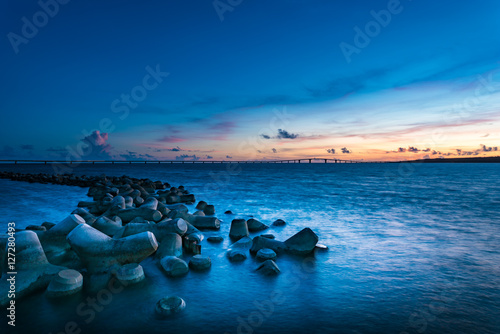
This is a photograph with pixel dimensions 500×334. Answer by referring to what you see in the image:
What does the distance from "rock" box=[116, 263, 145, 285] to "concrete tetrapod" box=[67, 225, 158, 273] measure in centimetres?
23

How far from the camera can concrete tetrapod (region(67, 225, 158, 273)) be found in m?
5.69

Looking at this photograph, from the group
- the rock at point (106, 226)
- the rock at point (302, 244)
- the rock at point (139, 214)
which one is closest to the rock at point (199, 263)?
the rock at point (302, 244)

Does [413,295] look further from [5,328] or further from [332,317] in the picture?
[5,328]

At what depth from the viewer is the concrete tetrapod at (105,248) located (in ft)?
18.7

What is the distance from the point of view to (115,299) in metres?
4.92

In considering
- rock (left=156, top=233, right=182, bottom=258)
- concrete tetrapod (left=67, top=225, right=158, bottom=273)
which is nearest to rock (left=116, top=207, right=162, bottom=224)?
rock (left=156, top=233, right=182, bottom=258)

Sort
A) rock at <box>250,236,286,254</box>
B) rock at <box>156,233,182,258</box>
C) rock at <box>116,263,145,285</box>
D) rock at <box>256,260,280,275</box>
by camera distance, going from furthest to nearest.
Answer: rock at <box>250,236,286,254</box>, rock at <box>156,233,182,258</box>, rock at <box>256,260,280,275</box>, rock at <box>116,263,145,285</box>

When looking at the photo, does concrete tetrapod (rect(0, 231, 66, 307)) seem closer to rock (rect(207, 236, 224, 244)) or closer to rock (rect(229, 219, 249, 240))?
rock (rect(207, 236, 224, 244))

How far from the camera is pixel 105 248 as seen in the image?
5746 mm

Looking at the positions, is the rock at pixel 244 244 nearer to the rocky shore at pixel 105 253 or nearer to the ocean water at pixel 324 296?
the rocky shore at pixel 105 253

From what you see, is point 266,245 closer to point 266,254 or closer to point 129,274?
point 266,254

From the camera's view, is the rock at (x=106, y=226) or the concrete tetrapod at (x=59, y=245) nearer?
the concrete tetrapod at (x=59, y=245)

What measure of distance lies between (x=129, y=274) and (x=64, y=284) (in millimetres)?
1042

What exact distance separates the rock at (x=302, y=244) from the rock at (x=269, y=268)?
125cm
